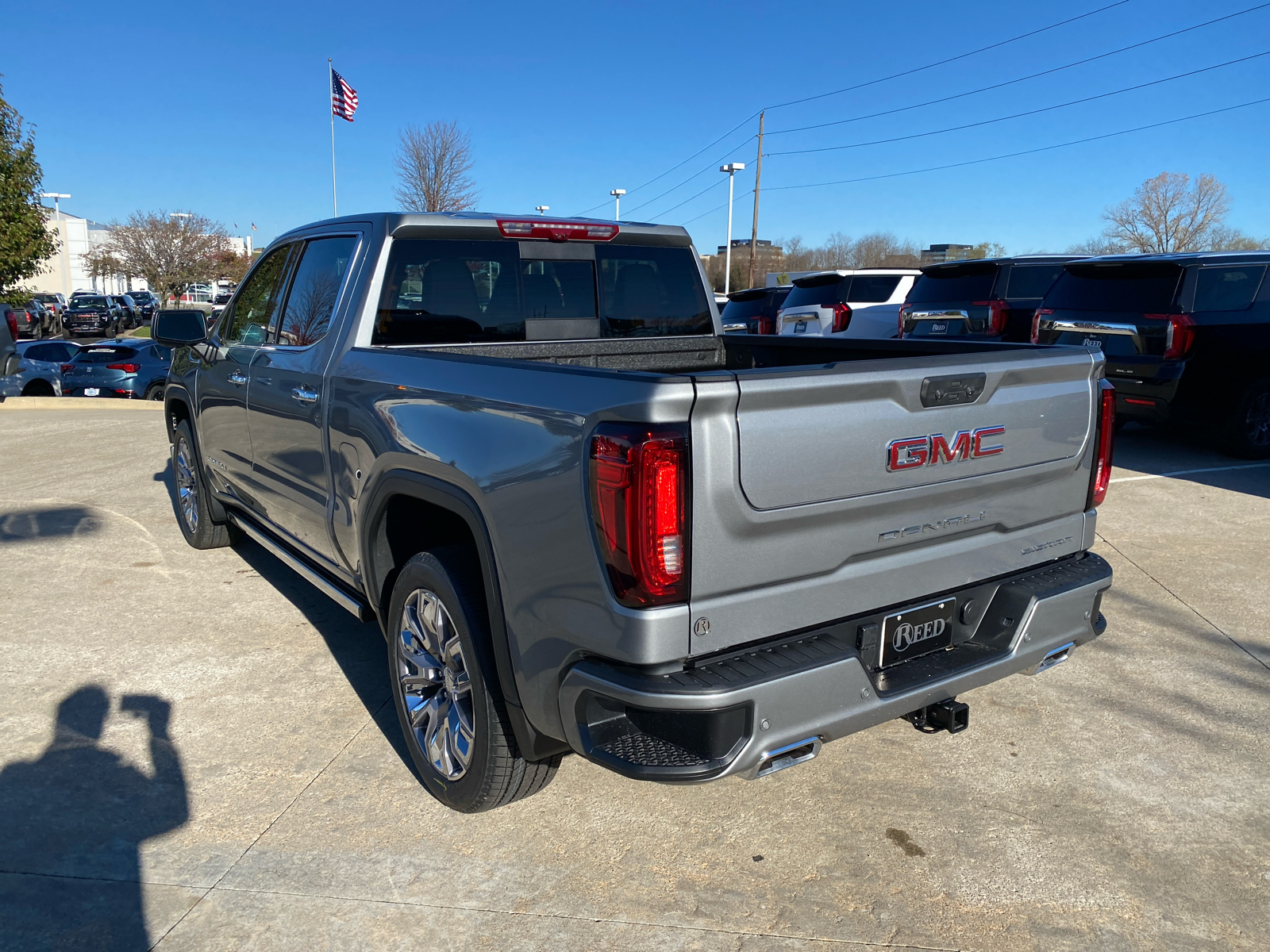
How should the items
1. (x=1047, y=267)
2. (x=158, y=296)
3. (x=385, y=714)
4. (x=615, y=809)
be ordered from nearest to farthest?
(x=615, y=809) < (x=385, y=714) < (x=1047, y=267) < (x=158, y=296)

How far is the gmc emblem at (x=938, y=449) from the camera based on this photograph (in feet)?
8.48

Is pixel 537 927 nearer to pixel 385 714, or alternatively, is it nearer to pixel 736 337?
pixel 385 714

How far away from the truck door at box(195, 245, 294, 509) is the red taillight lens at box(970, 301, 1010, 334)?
8.56m

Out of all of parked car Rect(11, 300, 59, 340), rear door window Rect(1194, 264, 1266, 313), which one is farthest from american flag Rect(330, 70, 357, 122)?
rear door window Rect(1194, 264, 1266, 313)

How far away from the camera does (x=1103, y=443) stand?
128 inches

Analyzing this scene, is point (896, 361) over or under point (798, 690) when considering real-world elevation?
over

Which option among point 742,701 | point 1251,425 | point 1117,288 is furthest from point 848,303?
point 742,701

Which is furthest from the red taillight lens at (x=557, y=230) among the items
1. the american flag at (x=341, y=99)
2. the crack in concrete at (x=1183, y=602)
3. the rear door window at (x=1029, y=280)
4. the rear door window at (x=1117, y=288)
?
the american flag at (x=341, y=99)

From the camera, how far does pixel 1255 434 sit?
29.0 ft

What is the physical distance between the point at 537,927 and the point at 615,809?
0.65 meters

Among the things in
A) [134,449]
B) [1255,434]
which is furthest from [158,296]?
[1255,434]

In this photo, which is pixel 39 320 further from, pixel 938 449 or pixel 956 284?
pixel 938 449

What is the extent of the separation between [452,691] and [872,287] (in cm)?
1296

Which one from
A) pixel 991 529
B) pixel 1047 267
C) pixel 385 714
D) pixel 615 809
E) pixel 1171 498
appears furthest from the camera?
pixel 1047 267
